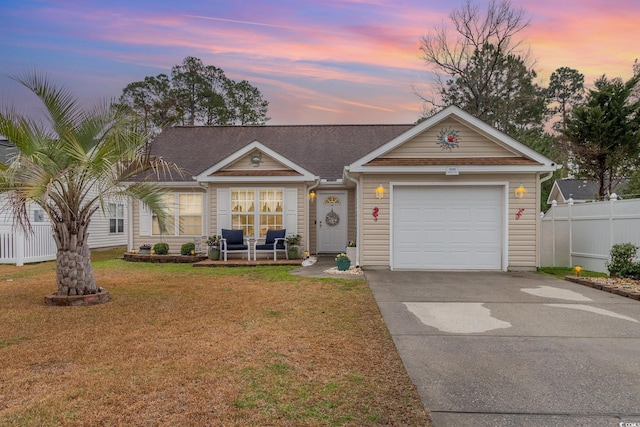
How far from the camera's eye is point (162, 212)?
6.90 m

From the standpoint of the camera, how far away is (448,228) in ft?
33.2

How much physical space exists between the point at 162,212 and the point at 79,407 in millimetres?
4450

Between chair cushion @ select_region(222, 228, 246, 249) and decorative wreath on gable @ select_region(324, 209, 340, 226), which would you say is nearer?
chair cushion @ select_region(222, 228, 246, 249)

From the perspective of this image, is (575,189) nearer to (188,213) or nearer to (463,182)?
(463,182)

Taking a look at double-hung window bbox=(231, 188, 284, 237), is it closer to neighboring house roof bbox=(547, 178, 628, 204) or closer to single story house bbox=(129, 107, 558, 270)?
single story house bbox=(129, 107, 558, 270)

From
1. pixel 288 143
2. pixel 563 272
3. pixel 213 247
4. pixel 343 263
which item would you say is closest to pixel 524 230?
pixel 563 272

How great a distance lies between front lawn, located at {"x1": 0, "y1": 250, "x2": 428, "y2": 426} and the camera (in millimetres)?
2764

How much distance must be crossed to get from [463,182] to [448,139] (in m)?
1.21

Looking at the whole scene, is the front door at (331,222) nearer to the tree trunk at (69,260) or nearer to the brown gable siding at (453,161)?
the brown gable siding at (453,161)

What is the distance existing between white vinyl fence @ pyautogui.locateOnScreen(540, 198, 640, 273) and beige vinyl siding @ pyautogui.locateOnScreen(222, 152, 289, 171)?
817 centimetres

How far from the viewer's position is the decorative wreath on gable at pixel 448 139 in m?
10.2

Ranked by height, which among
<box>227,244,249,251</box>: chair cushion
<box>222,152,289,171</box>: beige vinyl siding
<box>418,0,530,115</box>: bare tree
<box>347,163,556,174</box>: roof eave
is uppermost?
<box>418,0,530,115</box>: bare tree

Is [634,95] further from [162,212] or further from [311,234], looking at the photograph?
[162,212]

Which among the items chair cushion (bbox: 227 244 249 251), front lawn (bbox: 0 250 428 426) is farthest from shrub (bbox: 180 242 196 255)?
front lawn (bbox: 0 250 428 426)
